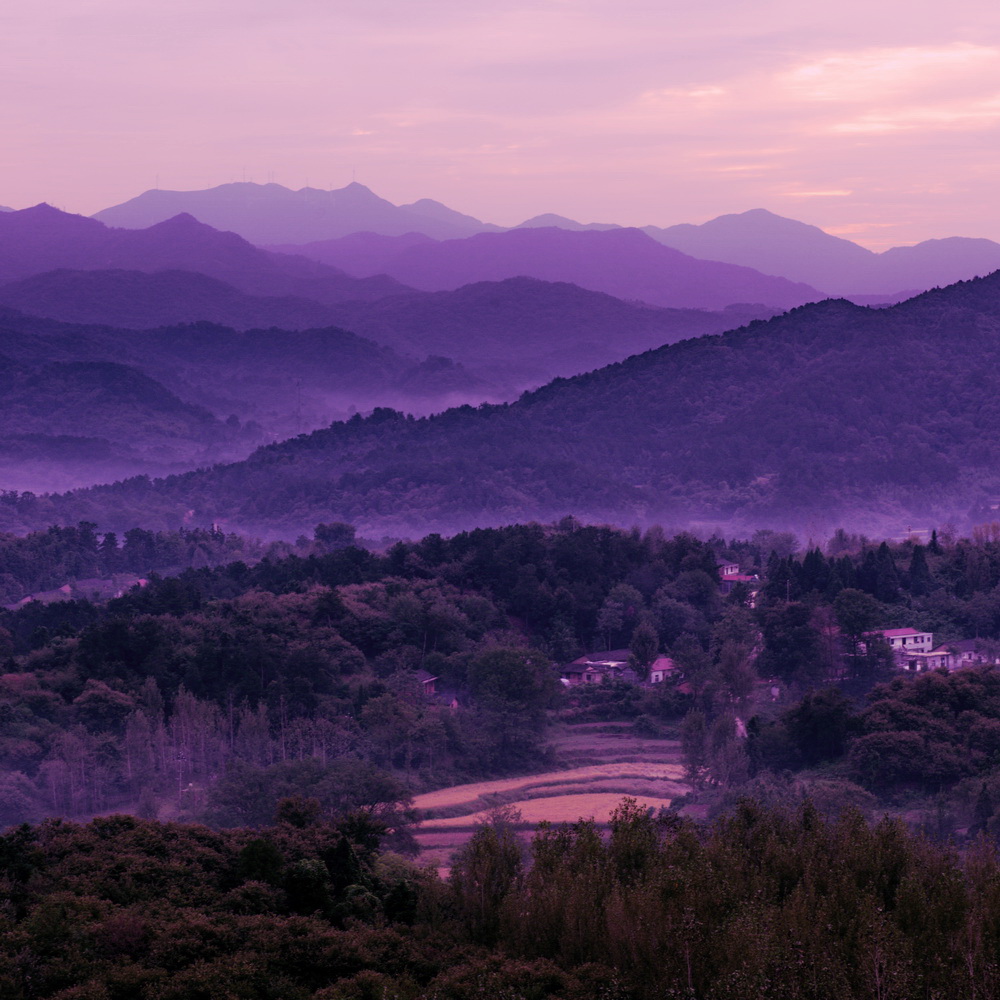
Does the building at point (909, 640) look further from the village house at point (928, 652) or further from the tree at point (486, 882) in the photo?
the tree at point (486, 882)

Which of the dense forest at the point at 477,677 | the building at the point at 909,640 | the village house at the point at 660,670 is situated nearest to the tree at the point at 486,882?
the dense forest at the point at 477,677

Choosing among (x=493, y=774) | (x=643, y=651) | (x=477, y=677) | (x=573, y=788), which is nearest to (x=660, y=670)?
(x=643, y=651)

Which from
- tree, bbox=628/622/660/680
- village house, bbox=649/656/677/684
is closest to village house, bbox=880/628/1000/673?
village house, bbox=649/656/677/684

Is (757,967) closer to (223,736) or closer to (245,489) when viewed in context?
(223,736)

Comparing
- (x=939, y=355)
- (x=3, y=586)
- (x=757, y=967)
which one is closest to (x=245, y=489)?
(x=3, y=586)

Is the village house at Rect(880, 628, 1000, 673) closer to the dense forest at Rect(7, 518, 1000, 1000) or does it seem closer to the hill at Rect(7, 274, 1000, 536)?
the dense forest at Rect(7, 518, 1000, 1000)
